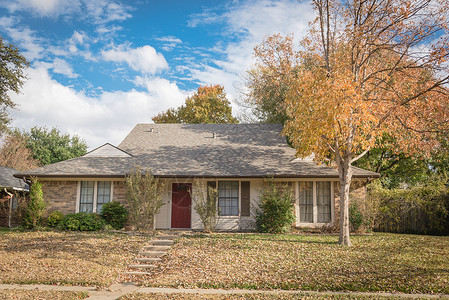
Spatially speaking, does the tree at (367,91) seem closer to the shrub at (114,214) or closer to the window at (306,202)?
the window at (306,202)

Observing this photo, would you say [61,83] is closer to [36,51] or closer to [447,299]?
[36,51]

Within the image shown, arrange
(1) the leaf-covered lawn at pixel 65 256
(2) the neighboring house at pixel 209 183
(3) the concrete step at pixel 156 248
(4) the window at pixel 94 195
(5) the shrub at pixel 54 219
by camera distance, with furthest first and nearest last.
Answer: (4) the window at pixel 94 195, (2) the neighboring house at pixel 209 183, (5) the shrub at pixel 54 219, (3) the concrete step at pixel 156 248, (1) the leaf-covered lawn at pixel 65 256

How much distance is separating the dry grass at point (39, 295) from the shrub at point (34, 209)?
322 inches

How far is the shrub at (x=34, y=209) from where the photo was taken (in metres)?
14.5

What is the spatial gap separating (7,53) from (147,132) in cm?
901

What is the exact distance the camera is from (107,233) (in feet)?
44.8

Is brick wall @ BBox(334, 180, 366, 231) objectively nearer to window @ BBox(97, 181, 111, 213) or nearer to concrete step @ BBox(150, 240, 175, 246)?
concrete step @ BBox(150, 240, 175, 246)

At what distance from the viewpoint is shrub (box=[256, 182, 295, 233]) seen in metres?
14.5

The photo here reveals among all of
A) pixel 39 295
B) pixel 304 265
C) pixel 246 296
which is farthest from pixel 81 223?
pixel 246 296

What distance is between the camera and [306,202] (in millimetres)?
15672

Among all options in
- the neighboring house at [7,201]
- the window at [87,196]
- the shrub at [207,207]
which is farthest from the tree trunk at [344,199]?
the neighboring house at [7,201]

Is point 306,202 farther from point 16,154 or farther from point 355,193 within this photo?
point 16,154

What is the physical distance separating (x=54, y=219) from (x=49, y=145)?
22042mm

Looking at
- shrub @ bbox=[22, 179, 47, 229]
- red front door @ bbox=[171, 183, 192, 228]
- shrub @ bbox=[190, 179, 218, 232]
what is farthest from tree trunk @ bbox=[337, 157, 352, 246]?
shrub @ bbox=[22, 179, 47, 229]
